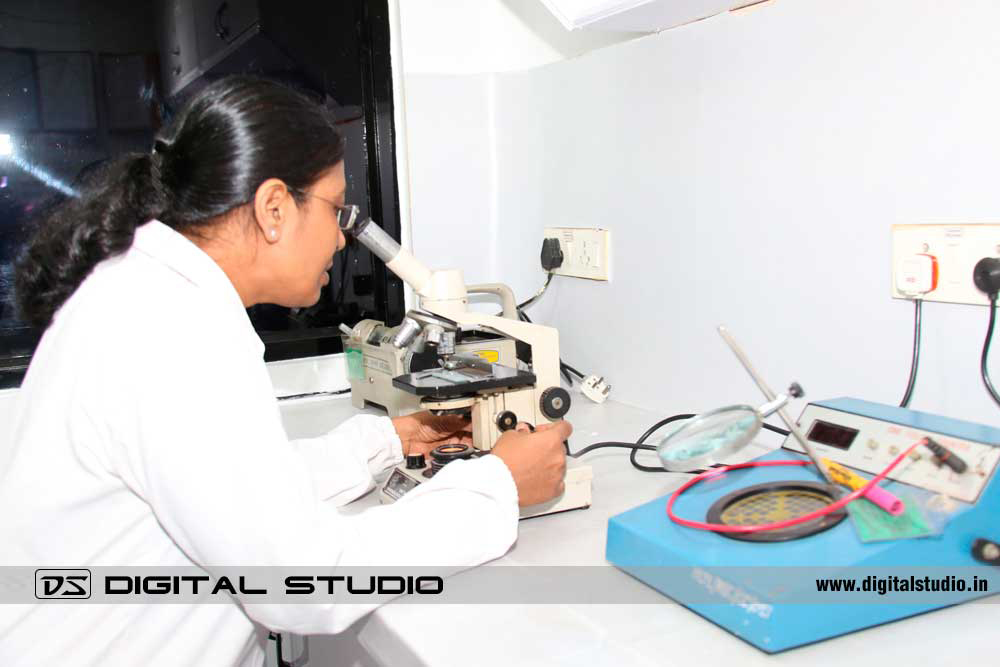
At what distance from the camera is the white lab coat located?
0.72 meters

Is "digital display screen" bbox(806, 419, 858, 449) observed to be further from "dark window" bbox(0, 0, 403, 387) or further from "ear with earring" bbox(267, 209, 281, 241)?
"dark window" bbox(0, 0, 403, 387)

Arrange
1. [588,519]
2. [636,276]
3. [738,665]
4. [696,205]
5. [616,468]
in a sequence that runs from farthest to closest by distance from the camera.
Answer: [636,276] → [696,205] → [616,468] → [588,519] → [738,665]

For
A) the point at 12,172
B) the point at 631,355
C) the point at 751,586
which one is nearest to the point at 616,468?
the point at 631,355

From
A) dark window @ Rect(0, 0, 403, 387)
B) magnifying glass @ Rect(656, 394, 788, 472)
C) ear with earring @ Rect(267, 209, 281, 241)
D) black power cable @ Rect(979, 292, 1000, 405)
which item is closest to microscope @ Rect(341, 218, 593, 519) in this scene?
ear with earring @ Rect(267, 209, 281, 241)

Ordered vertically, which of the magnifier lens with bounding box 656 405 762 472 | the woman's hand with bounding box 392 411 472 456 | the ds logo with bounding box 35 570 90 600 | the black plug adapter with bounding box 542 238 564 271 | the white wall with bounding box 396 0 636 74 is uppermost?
the white wall with bounding box 396 0 636 74

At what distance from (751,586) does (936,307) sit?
1.83ft

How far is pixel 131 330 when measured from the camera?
745mm

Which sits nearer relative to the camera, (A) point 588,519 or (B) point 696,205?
(A) point 588,519

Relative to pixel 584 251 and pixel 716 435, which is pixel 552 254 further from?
pixel 716 435

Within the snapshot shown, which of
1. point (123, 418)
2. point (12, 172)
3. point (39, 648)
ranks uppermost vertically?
point (12, 172)

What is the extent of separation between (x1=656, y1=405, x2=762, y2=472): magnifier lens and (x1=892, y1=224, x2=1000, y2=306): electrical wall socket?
413mm

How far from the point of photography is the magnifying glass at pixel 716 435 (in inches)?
30.4

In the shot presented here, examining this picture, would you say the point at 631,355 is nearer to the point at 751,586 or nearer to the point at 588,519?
the point at 588,519

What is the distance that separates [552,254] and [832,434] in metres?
0.95
